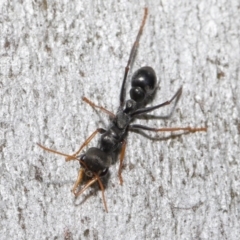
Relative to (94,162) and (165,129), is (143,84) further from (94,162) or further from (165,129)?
(94,162)

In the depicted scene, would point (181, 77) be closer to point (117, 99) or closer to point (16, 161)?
point (117, 99)

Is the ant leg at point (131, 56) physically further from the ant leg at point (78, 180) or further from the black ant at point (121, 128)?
the ant leg at point (78, 180)

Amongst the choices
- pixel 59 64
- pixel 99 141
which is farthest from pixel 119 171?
pixel 59 64

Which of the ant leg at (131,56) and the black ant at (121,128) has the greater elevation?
the ant leg at (131,56)

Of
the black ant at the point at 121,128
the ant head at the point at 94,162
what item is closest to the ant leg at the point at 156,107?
the black ant at the point at 121,128

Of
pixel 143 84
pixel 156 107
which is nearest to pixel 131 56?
pixel 143 84

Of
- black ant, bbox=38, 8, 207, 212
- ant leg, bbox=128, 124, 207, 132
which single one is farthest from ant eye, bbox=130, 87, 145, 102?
ant leg, bbox=128, 124, 207, 132
